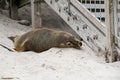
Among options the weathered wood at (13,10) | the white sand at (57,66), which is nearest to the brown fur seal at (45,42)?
the white sand at (57,66)

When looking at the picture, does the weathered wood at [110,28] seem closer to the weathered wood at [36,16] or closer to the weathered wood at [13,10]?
the weathered wood at [36,16]

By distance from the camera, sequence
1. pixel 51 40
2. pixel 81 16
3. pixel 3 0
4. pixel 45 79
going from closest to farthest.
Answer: pixel 45 79 → pixel 51 40 → pixel 81 16 → pixel 3 0

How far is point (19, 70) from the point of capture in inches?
218

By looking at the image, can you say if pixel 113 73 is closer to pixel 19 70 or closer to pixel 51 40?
pixel 19 70

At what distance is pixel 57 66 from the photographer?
5801 millimetres

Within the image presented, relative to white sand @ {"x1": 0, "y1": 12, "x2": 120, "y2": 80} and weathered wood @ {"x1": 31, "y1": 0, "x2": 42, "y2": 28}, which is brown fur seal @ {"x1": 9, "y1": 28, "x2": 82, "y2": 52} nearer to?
white sand @ {"x1": 0, "y1": 12, "x2": 120, "y2": 80}

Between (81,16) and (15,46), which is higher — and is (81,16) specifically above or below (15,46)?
above

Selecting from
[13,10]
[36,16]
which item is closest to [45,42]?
[36,16]

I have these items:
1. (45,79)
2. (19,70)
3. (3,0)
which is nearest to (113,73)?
(45,79)

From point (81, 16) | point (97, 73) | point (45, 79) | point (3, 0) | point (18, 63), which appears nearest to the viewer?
point (45, 79)

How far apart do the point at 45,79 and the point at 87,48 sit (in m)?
2.54

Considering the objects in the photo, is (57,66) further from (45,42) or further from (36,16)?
(36,16)

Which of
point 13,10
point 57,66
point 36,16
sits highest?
point 13,10

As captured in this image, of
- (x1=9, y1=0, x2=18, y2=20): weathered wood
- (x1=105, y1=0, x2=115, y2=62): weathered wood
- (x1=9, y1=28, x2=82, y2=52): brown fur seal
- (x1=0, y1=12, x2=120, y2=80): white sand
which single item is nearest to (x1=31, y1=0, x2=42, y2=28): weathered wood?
(x1=9, y1=0, x2=18, y2=20): weathered wood
